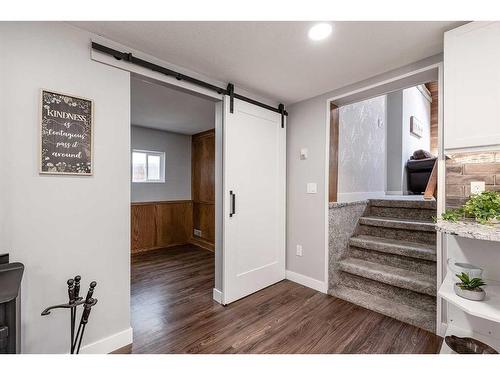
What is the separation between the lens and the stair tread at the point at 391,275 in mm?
2104

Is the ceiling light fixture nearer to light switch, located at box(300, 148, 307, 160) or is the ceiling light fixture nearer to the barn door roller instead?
the barn door roller

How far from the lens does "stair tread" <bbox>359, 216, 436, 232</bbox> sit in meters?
2.50

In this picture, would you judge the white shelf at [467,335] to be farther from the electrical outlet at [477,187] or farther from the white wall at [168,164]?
the white wall at [168,164]

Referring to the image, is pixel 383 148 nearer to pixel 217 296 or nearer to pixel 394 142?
pixel 394 142

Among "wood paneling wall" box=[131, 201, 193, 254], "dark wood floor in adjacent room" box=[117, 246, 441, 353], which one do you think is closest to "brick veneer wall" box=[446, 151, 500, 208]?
"dark wood floor in adjacent room" box=[117, 246, 441, 353]

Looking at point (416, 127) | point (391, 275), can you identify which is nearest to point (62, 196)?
point (391, 275)

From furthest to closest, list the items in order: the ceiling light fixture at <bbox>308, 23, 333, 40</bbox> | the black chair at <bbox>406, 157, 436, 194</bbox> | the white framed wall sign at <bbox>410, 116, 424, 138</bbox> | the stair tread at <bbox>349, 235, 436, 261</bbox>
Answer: the white framed wall sign at <bbox>410, 116, 424, 138</bbox>, the black chair at <bbox>406, 157, 436, 194</bbox>, the stair tread at <bbox>349, 235, 436, 261</bbox>, the ceiling light fixture at <bbox>308, 23, 333, 40</bbox>

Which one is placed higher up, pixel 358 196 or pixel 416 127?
pixel 416 127

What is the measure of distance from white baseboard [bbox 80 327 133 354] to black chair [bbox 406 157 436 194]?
5156mm

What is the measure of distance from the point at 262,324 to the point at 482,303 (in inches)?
59.2

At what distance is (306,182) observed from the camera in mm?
2830

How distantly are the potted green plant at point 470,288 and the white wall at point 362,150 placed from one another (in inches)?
66.2

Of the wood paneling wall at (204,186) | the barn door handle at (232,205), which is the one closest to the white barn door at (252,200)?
the barn door handle at (232,205)
